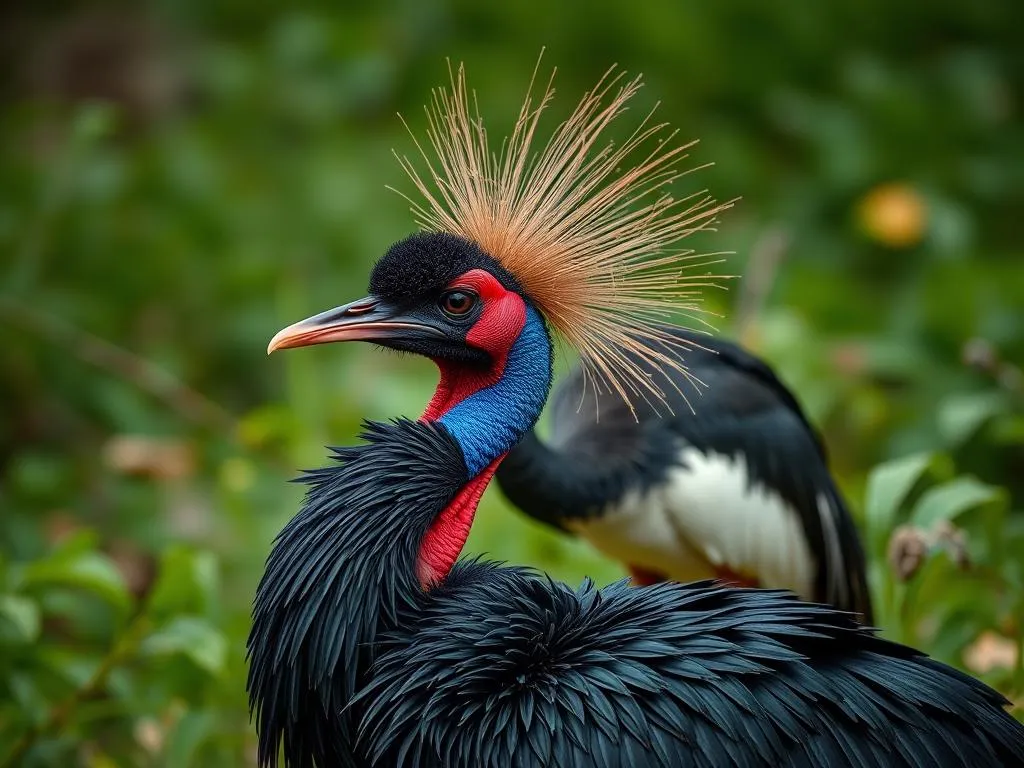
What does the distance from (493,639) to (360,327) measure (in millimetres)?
633

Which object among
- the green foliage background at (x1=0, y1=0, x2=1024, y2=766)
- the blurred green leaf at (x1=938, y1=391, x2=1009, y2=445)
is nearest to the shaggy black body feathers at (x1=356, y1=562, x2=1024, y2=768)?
the green foliage background at (x1=0, y1=0, x2=1024, y2=766)

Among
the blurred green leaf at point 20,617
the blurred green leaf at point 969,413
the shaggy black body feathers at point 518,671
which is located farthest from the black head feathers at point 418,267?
the blurred green leaf at point 969,413

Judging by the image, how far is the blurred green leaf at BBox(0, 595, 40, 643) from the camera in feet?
9.59

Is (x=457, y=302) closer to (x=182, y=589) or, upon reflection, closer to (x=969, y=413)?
(x=182, y=589)

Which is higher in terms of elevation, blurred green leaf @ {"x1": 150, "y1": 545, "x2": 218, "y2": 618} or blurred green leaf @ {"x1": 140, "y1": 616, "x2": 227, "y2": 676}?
blurred green leaf @ {"x1": 150, "y1": 545, "x2": 218, "y2": 618}

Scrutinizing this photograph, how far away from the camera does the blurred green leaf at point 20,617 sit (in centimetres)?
292

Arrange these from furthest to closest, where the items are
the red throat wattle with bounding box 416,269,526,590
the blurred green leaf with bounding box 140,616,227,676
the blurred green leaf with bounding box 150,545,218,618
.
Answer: the blurred green leaf with bounding box 150,545,218,618
the blurred green leaf with bounding box 140,616,227,676
the red throat wattle with bounding box 416,269,526,590

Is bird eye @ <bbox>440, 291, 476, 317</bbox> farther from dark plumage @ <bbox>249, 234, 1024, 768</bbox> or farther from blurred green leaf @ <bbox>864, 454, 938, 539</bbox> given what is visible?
blurred green leaf @ <bbox>864, 454, 938, 539</bbox>

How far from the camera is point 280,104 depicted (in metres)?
6.29

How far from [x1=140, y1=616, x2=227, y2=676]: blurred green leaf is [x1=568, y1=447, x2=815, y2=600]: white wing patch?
95 cm

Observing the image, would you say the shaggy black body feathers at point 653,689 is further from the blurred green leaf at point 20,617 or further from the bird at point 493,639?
the blurred green leaf at point 20,617

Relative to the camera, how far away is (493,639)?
207cm

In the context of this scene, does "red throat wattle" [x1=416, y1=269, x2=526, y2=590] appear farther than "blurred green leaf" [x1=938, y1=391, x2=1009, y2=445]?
No

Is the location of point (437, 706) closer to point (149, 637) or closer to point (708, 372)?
point (149, 637)
